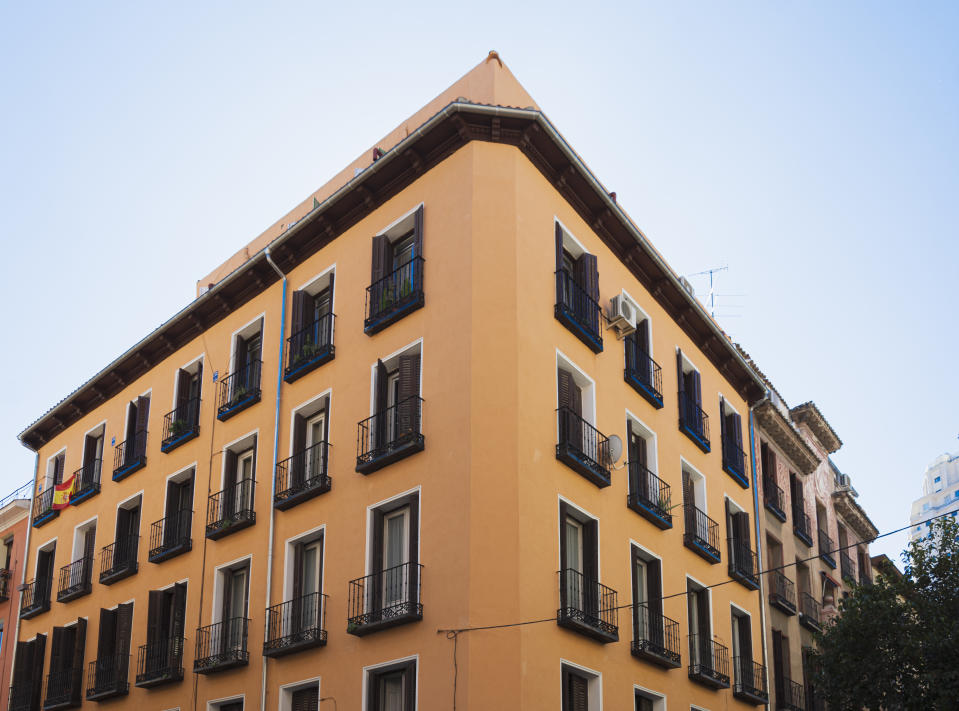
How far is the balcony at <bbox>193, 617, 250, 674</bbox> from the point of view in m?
25.1

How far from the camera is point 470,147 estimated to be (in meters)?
24.5

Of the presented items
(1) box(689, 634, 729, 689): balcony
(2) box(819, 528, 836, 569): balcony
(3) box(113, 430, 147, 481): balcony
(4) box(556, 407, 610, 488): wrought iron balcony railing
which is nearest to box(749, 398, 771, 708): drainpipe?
(1) box(689, 634, 729, 689): balcony

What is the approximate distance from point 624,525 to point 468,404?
19.1 ft

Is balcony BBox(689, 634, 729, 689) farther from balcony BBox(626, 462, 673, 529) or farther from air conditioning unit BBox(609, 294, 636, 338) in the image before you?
air conditioning unit BBox(609, 294, 636, 338)

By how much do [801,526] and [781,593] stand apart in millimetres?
4687

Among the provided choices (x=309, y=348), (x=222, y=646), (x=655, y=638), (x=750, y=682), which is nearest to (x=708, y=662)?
(x=750, y=682)

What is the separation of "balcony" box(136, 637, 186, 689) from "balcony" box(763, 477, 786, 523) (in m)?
18.5

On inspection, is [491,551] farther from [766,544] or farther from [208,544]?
[766,544]

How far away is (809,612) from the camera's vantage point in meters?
36.8

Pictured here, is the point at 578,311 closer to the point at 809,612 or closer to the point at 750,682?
the point at 750,682

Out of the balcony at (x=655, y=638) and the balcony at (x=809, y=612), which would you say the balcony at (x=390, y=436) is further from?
the balcony at (x=809, y=612)

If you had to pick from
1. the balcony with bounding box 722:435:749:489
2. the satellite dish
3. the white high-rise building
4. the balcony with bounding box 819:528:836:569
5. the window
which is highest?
the white high-rise building

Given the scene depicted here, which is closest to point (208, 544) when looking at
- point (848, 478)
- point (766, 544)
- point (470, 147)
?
point (470, 147)

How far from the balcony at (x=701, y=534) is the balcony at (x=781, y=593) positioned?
4.26 m
